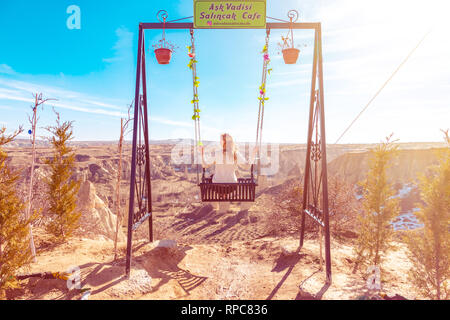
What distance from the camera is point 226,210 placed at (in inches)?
1898

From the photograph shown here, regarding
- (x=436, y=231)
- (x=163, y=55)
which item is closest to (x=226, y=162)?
(x=163, y=55)

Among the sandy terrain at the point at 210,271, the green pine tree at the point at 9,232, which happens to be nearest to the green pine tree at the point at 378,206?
the sandy terrain at the point at 210,271

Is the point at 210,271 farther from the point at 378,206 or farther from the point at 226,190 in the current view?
the point at 378,206

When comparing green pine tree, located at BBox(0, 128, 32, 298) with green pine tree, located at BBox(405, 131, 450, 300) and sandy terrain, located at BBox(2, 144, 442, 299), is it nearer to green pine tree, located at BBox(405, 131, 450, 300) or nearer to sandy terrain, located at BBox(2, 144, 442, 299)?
sandy terrain, located at BBox(2, 144, 442, 299)

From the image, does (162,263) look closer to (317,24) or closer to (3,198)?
(3,198)

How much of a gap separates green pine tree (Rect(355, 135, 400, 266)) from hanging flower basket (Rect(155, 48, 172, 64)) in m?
5.66

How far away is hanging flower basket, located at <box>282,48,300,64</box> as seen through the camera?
552 centimetres

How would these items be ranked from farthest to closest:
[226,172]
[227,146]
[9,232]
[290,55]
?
1. [227,146]
2. [226,172]
3. [290,55]
4. [9,232]

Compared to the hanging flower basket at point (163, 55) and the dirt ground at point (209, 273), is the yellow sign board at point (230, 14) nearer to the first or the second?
the hanging flower basket at point (163, 55)

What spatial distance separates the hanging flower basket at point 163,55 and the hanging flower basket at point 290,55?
2.55 metres

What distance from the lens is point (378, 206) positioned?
261 inches

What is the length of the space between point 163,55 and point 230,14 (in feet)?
5.53

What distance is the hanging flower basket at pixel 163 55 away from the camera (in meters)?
5.58

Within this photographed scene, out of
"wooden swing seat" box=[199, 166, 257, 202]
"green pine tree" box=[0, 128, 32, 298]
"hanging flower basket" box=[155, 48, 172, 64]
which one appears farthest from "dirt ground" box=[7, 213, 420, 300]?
"hanging flower basket" box=[155, 48, 172, 64]
